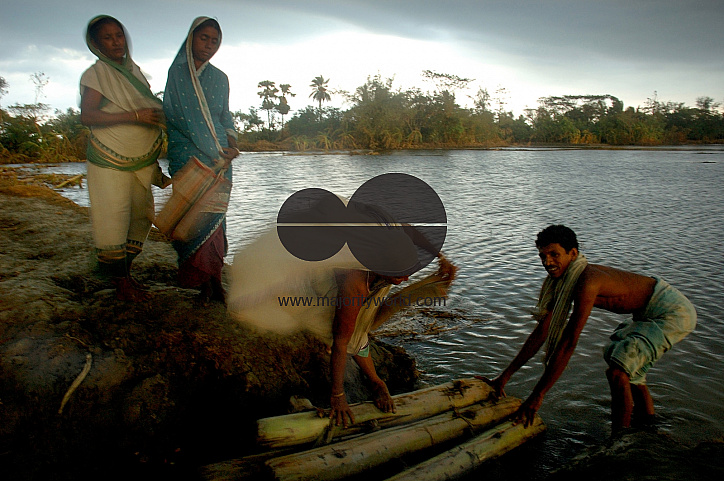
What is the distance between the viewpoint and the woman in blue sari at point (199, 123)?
2.79m

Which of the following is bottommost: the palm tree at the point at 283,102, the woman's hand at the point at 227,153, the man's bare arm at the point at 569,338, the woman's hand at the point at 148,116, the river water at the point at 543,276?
the river water at the point at 543,276

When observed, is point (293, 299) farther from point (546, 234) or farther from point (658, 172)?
point (658, 172)

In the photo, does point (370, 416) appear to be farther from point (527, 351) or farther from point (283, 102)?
point (283, 102)

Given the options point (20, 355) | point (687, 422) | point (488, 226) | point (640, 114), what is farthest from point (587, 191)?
point (640, 114)

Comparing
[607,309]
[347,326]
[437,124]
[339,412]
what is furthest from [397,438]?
[437,124]

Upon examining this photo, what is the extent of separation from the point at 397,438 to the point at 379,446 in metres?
0.11

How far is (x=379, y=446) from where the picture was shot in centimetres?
211

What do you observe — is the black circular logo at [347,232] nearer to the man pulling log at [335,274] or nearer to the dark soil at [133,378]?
the man pulling log at [335,274]

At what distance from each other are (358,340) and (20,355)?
168 centimetres

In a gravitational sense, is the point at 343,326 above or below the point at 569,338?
above

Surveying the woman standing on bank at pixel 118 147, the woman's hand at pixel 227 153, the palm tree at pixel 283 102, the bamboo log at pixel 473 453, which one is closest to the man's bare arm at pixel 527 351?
the bamboo log at pixel 473 453

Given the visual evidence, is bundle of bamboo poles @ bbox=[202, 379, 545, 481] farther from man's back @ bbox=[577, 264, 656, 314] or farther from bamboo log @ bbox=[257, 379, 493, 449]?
man's back @ bbox=[577, 264, 656, 314]

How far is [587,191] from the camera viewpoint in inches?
561

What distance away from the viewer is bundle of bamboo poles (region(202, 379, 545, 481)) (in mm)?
1918
